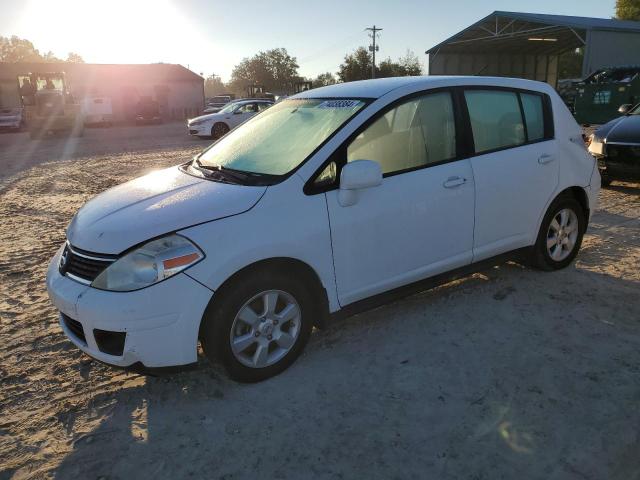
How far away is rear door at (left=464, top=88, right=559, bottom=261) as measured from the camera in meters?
3.79

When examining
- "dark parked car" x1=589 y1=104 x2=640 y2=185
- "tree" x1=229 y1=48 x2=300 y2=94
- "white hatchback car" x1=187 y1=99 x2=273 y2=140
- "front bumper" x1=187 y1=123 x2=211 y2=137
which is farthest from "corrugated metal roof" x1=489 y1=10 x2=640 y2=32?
"tree" x1=229 y1=48 x2=300 y2=94

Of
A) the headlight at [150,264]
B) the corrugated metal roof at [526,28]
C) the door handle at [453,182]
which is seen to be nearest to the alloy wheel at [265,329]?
the headlight at [150,264]

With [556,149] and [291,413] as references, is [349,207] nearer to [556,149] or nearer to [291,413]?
[291,413]

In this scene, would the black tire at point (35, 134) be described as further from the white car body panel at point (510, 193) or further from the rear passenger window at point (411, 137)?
the white car body panel at point (510, 193)

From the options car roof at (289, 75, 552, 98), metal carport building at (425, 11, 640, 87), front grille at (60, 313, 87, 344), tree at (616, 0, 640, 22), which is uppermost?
tree at (616, 0, 640, 22)

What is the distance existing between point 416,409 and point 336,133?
1704mm

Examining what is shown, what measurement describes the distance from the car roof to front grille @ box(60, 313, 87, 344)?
2275 mm

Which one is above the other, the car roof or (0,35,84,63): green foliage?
(0,35,84,63): green foliage

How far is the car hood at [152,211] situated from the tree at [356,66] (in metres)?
53.2

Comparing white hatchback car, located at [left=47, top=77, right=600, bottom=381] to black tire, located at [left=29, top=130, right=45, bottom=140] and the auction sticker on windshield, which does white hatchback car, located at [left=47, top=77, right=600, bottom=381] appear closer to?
the auction sticker on windshield

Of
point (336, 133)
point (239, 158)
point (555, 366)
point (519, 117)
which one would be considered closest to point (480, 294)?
point (555, 366)

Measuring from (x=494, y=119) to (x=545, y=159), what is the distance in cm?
60

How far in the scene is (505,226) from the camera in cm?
399

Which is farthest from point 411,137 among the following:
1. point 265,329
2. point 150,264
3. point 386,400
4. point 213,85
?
point 213,85
